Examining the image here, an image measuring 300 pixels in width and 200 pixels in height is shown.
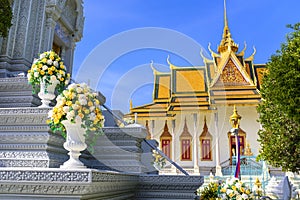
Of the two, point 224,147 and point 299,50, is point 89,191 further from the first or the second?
point 224,147

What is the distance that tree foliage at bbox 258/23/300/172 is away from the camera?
7164 millimetres

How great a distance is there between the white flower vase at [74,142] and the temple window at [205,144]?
47.7ft

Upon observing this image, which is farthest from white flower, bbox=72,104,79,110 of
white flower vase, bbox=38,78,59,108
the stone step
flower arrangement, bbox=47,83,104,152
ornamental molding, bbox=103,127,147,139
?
ornamental molding, bbox=103,127,147,139

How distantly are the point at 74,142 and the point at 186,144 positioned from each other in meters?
14.7

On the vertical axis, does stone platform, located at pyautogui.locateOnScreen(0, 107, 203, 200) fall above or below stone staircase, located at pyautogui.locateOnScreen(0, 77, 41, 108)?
below

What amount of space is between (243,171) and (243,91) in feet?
17.6

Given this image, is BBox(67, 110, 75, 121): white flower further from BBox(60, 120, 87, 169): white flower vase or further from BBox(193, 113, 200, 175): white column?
BBox(193, 113, 200, 175): white column

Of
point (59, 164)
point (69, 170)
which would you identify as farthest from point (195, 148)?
point (69, 170)

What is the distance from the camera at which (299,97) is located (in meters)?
6.99

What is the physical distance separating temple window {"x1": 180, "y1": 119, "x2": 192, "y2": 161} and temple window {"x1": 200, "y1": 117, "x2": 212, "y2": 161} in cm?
72

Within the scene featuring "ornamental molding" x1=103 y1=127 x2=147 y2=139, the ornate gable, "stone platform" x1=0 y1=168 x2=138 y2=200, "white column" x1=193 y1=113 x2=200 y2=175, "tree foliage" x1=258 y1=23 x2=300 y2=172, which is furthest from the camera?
the ornate gable

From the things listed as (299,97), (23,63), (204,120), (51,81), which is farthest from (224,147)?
(51,81)

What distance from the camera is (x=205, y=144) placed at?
16.5 m

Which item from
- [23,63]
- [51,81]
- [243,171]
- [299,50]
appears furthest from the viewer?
[243,171]
